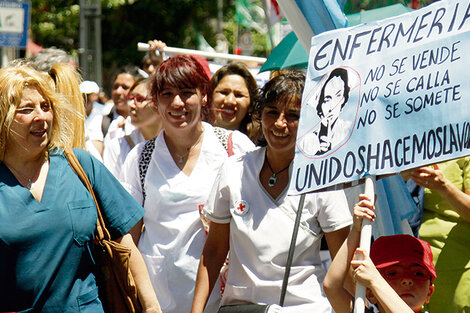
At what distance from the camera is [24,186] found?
354cm

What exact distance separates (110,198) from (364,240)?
1201 mm

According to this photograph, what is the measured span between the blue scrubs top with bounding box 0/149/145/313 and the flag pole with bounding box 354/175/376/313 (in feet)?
3.81

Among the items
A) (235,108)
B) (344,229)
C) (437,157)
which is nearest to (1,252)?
(344,229)

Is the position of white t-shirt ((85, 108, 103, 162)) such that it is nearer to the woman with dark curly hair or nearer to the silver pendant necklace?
the silver pendant necklace

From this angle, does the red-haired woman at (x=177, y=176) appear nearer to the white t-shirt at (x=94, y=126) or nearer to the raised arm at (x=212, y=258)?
the raised arm at (x=212, y=258)

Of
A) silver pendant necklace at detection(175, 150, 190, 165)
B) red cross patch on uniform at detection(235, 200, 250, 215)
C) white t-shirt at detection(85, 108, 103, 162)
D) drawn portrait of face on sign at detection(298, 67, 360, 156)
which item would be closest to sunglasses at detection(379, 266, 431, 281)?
drawn portrait of face on sign at detection(298, 67, 360, 156)

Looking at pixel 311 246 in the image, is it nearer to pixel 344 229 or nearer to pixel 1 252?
pixel 344 229

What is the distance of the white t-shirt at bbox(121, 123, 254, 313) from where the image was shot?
4.53 metres

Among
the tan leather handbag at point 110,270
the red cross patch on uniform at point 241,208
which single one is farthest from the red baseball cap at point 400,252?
the tan leather handbag at point 110,270

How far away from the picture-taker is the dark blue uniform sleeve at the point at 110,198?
3.77 metres

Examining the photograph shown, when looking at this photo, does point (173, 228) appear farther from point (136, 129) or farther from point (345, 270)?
point (136, 129)

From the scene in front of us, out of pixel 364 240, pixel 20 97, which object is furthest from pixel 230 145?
pixel 364 240

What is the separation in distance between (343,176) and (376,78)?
0.41 metres

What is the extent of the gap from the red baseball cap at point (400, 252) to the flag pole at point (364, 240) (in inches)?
15.8
